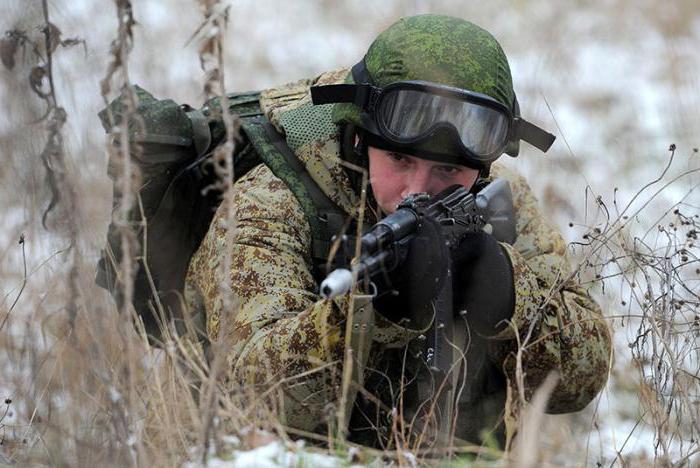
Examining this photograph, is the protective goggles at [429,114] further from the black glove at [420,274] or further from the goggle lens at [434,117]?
the black glove at [420,274]

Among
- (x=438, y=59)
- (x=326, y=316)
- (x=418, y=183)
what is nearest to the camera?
(x=326, y=316)

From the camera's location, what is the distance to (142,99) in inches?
134

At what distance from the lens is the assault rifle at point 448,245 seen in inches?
92.6

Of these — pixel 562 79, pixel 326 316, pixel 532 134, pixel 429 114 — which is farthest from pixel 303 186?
pixel 562 79

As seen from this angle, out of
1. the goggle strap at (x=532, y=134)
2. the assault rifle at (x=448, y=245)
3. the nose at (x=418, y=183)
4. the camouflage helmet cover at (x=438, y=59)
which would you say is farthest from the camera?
the goggle strap at (x=532, y=134)

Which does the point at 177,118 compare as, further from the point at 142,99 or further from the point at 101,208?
the point at 101,208

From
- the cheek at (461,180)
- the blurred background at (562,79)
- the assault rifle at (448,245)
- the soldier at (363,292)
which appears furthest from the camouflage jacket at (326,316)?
the blurred background at (562,79)

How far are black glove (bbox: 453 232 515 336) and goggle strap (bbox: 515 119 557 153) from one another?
523mm

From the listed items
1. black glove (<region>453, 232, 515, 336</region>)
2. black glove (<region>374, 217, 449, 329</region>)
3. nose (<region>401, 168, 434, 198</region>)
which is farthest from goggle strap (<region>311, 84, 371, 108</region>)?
black glove (<region>374, 217, 449, 329</region>)

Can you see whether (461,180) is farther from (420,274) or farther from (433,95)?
(420,274)

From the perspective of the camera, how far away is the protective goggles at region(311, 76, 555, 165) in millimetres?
3041

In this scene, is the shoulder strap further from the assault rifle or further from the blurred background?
the blurred background

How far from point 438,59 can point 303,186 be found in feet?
1.86

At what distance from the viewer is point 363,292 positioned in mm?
2746
